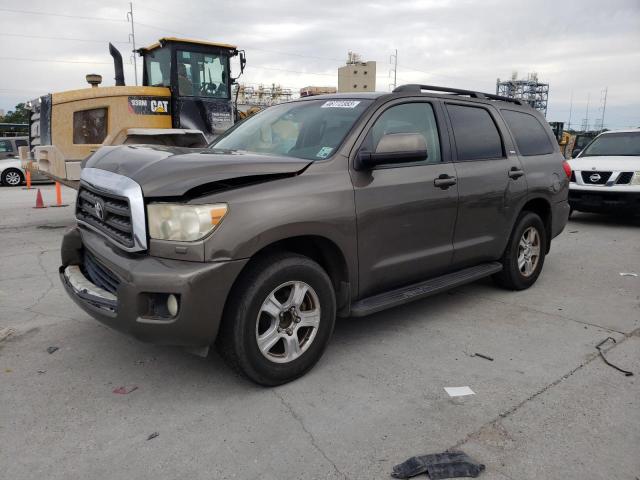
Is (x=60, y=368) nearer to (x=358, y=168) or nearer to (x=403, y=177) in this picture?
(x=358, y=168)

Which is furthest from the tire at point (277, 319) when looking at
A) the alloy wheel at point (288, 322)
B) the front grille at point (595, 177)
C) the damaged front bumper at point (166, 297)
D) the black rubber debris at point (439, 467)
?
the front grille at point (595, 177)

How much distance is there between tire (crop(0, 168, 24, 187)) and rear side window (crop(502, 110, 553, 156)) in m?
18.0

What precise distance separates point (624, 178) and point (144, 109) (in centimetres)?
860

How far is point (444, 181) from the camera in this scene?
414 centimetres

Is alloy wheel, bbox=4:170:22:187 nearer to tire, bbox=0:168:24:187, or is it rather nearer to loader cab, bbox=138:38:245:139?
tire, bbox=0:168:24:187

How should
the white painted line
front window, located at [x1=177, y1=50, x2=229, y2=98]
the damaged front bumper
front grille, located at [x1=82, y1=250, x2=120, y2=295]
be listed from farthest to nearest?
front window, located at [x1=177, y1=50, x2=229, y2=98] → the white painted line → front grille, located at [x1=82, y1=250, x2=120, y2=295] → the damaged front bumper

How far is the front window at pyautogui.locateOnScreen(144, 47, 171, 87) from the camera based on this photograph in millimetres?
9648

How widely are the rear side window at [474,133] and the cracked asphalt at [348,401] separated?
4.73ft

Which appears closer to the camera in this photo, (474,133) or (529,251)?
(474,133)

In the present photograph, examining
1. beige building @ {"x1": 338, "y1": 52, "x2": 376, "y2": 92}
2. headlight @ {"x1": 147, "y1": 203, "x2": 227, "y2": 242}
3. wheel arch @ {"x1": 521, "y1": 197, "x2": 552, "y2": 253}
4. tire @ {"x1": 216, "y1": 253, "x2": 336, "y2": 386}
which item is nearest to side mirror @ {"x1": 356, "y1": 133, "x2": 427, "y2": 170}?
tire @ {"x1": 216, "y1": 253, "x2": 336, "y2": 386}

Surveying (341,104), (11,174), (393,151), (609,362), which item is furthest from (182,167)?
(11,174)

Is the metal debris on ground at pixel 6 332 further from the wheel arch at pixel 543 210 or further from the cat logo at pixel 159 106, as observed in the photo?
the cat logo at pixel 159 106

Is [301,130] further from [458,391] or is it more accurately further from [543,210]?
[543,210]

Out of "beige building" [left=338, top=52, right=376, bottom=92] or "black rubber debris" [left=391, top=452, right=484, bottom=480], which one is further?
"beige building" [left=338, top=52, right=376, bottom=92]
